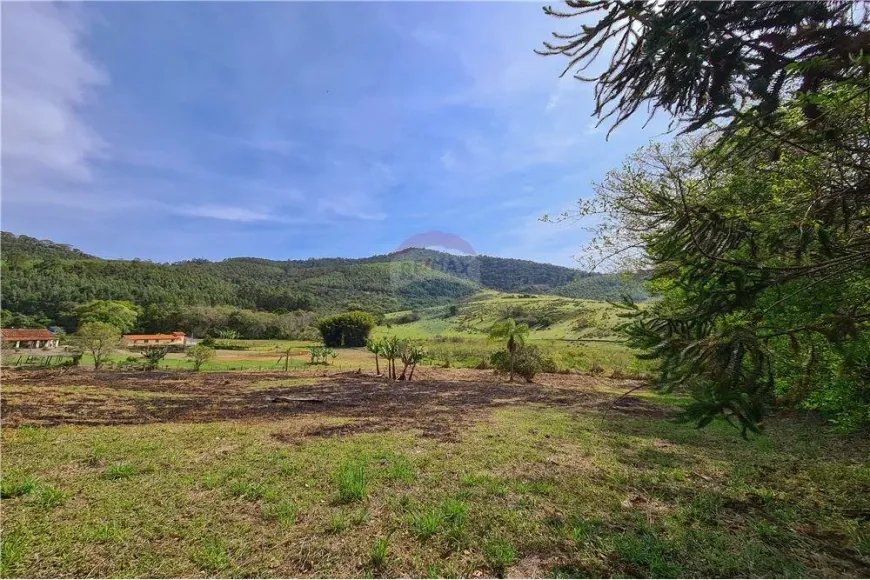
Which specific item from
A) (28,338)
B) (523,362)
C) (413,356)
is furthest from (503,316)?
(28,338)

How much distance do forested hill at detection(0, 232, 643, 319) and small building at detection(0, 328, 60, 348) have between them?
3082cm

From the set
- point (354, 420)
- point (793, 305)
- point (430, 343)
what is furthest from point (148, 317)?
point (793, 305)

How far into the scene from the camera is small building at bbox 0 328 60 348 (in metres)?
51.2

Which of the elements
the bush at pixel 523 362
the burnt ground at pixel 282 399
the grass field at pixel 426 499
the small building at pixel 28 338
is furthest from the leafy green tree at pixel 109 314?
the grass field at pixel 426 499

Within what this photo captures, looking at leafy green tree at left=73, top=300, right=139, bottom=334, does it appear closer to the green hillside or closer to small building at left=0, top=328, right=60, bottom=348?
small building at left=0, top=328, right=60, bottom=348

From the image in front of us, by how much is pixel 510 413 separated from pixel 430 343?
3777 cm

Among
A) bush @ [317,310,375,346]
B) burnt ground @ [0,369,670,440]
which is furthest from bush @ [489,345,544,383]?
bush @ [317,310,375,346]

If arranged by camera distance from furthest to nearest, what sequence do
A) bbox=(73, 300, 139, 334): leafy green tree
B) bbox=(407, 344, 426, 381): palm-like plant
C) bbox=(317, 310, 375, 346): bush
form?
bbox=(317, 310, 375, 346): bush
bbox=(73, 300, 139, 334): leafy green tree
bbox=(407, 344, 426, 381): palm-like plant

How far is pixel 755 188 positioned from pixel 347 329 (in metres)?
69.4

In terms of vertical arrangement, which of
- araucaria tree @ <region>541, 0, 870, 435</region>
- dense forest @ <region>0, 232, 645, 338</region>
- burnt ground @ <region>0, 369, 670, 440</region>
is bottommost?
burnt ground @ <region>0, 369, 670, 440</region>

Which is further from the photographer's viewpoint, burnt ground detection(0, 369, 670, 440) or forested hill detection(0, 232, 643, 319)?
forested hill detection(0, 232, 643, 319)

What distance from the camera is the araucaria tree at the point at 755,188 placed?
12.4 feet

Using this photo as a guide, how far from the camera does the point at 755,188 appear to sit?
5.84 m

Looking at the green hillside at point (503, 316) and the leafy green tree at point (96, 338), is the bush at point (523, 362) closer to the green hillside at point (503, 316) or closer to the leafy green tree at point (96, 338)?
the green hillside at point (503, 316)
